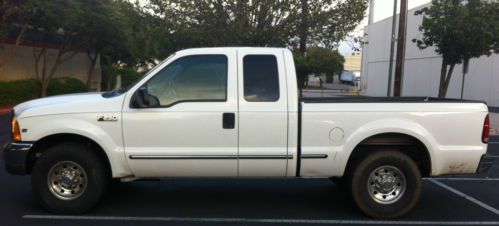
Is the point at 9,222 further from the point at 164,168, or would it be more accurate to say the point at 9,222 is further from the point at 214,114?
the point at 214,114

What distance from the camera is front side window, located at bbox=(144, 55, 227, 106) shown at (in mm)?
5797

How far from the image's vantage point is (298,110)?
5762 millimetres

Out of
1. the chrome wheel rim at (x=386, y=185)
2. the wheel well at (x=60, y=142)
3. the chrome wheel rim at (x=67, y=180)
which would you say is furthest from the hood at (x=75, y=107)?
the chrome wheel rim at (x=386, y=185)

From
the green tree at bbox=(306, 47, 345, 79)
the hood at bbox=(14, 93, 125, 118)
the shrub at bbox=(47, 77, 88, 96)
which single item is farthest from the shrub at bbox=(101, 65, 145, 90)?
the hood at bbox=(14, 93, 125, 118)

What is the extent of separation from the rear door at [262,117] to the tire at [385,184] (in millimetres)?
910

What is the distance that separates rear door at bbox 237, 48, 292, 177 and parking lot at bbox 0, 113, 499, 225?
0.68 meters

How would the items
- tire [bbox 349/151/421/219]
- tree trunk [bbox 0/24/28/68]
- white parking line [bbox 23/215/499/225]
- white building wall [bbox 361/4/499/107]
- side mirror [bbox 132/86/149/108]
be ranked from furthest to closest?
white building wall [bbox 361/4/499/107] → tree trunk [bbox 0/24/28/68] → tire [bbox 349/151/421/219] → white parking line [bbox 23/215/499/225] → side mirror [bbox 132/86/149/108]

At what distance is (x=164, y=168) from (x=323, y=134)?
1.87 metres

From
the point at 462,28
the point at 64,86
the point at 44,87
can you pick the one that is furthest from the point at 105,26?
the point at 462,28

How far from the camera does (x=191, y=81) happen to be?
5871 mm

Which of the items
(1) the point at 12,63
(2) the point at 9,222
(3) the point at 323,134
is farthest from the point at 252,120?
(1) the point at 12,63

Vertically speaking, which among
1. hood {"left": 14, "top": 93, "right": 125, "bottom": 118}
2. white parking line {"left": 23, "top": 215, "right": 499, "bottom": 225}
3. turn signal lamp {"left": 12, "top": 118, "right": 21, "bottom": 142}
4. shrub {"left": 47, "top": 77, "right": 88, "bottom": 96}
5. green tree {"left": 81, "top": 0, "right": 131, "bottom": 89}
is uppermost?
green tree {"left": 81, "top": 0, "right": 131, "bottom": 89}

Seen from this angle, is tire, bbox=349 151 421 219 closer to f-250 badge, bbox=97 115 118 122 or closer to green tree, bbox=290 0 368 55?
f-250 badge, bbox=97 115 118 122

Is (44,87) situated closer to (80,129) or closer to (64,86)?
(64,86)
